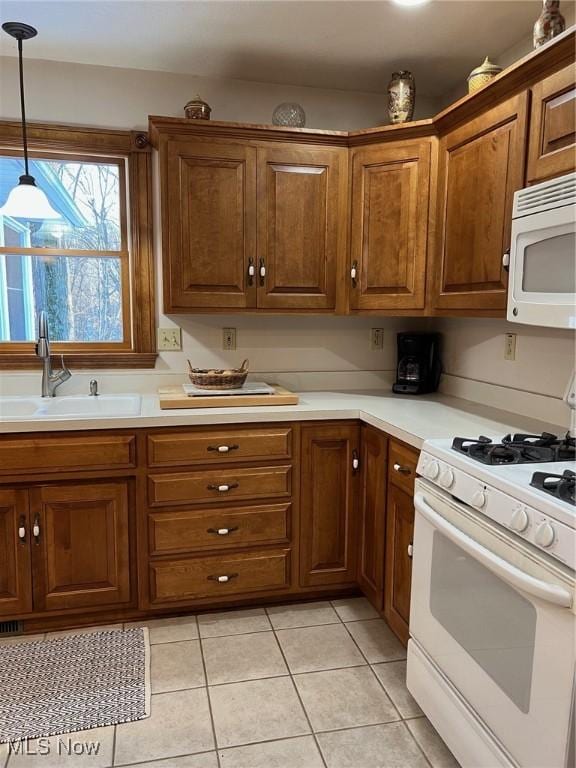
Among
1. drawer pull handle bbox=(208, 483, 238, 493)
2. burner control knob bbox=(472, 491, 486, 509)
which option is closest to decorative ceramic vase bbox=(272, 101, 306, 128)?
drawer pull handle bbox=(208, 483, 238, 493)

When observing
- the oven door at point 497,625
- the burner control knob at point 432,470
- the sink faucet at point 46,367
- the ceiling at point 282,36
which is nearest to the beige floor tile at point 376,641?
the oven door at point 497,625

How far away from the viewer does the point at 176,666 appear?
2064mm

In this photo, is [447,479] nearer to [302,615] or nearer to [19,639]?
[302,615]

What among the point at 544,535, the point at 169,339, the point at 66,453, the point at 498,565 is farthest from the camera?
the point at 169,339

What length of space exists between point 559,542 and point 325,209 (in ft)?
6.03

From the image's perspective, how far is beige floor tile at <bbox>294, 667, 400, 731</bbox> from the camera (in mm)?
1804

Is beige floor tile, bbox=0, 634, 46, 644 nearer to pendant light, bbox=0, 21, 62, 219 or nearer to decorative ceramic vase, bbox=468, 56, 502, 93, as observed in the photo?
pendant light, bbox=0, 21, 62, 219

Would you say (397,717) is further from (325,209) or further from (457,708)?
(325,209)

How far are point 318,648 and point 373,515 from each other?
561mm

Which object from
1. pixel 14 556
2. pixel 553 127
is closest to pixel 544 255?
pixel 553 127

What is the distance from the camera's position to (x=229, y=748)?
168 cm

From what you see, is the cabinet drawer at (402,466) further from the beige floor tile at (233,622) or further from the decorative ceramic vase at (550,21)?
the decorative ceramic vase at (550,21)

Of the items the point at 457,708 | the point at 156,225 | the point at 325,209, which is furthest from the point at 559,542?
the point at 156,225

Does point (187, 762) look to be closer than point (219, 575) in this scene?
Yes
